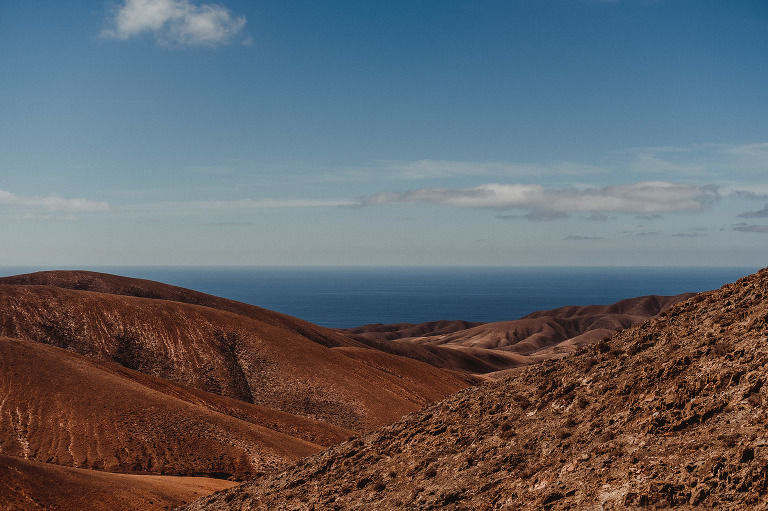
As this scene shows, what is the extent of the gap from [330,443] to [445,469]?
93.8ft

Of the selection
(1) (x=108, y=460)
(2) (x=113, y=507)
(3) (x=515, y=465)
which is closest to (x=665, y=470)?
(3) (x=515, y=465)

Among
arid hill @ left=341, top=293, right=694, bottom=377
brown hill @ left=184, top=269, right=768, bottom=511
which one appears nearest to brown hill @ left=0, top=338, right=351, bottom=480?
brown hill @ left=184, top=269, right=768, bottom=511

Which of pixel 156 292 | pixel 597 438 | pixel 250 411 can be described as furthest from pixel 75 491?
pixel 156 292

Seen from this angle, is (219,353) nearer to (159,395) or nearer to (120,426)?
(159,395)

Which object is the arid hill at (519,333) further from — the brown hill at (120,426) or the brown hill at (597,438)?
the brown hill at (597,438)

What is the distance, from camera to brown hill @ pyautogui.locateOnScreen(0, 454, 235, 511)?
2150 centimetres

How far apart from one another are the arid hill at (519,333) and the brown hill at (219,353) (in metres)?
45.0

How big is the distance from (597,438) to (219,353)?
4958 cm

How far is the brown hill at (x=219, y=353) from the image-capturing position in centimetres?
5031

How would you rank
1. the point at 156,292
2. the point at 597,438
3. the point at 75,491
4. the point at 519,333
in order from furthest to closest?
the point at 519,333
the point at 156,292
the point at 75,491
the point at 597,438

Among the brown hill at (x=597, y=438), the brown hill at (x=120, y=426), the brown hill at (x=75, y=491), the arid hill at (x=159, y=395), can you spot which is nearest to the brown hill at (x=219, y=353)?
the arid hill at (x=159, y=395)

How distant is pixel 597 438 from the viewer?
12094 millimetres

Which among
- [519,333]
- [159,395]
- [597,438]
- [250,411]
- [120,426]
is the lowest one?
[519,333]

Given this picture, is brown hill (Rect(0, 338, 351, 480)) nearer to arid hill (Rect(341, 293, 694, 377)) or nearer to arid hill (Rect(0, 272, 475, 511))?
arid hill (Rect(0, 272, 475, 511))
